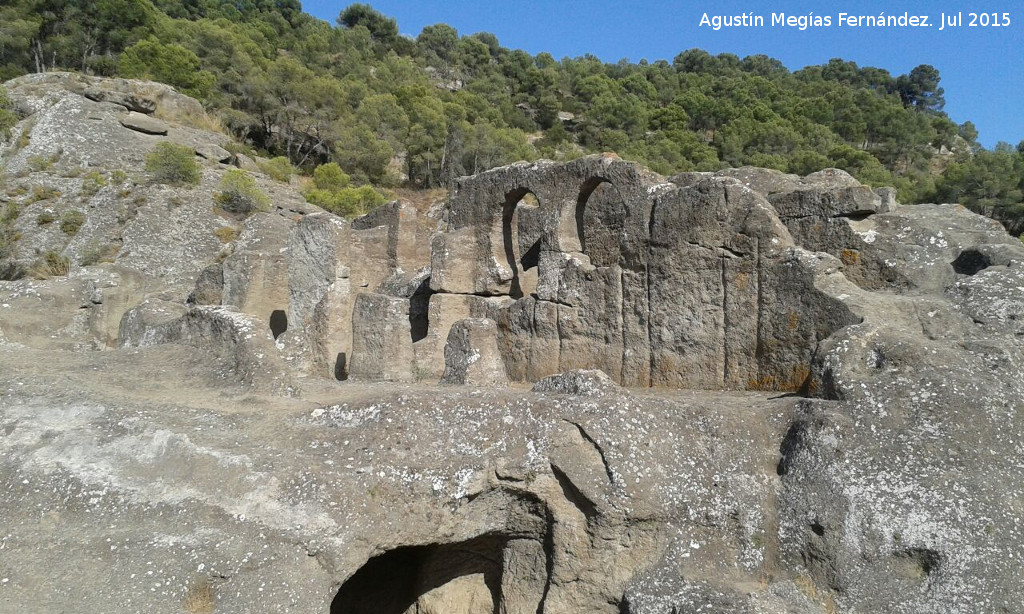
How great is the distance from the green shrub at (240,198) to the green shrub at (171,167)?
50.0 inches

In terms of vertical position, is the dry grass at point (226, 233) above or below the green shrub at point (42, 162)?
below

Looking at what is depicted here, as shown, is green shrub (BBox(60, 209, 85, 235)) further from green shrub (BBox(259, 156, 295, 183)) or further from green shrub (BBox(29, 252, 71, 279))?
green shrub (BBox(259, 156, 295, 183))

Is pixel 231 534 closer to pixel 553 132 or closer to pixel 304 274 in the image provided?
pixel 304 274

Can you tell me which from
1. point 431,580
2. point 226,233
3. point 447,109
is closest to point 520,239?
point 431,580

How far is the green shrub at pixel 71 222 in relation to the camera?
18516 mm

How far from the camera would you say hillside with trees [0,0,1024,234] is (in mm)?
32938

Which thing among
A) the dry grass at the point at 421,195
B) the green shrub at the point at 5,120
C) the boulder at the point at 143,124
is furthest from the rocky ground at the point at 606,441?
the dry grass at the point at 421,195

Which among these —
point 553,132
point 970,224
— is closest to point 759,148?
point 553,132

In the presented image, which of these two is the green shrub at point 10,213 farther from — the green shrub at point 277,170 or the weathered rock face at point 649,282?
the weathered rock face at point 649,282

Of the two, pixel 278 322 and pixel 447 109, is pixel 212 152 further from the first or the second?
pixel 447 109

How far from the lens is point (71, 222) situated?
1859 cm

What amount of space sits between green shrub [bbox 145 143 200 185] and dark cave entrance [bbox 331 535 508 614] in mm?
17167

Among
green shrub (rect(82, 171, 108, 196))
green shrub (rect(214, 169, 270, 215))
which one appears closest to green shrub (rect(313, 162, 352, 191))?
green shrub (rect(214, 169, 270, 215))

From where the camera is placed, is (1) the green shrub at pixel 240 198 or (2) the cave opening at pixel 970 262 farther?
(1) the green shrub at pixel 240 198
